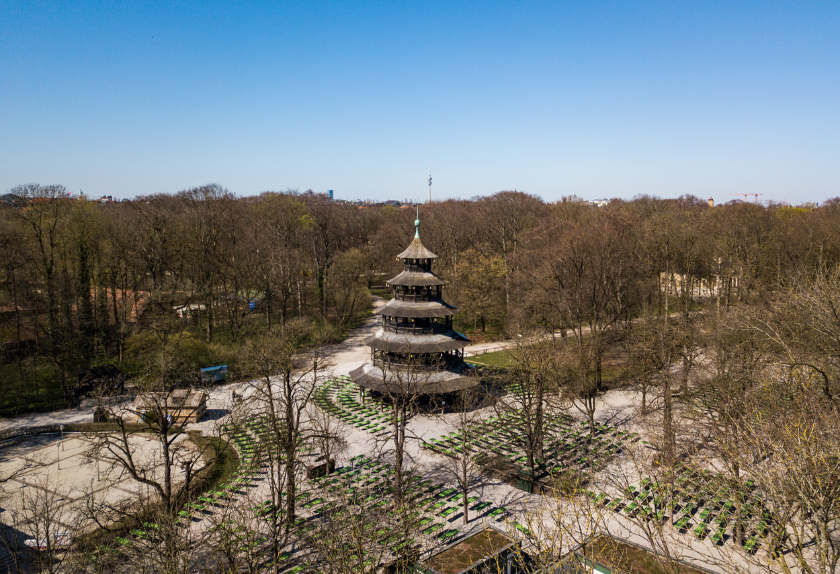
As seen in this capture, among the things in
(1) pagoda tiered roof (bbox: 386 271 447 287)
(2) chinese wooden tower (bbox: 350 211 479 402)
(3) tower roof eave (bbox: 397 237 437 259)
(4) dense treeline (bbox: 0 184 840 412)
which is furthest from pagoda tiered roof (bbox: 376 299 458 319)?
(4) dense treeline (bbox: 0 184 840 412)

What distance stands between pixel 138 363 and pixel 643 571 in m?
37.4

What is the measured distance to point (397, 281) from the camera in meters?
33.9

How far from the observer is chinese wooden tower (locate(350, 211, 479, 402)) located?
3192cm

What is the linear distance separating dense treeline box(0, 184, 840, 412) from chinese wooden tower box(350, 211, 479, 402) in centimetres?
910

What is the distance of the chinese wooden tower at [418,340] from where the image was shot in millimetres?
31922

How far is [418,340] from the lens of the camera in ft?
109

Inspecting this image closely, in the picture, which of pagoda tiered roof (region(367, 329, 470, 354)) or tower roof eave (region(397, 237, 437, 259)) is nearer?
pagoda tiered roof (region(367, 329, 470, 354))

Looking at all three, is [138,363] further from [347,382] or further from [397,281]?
[397,281]

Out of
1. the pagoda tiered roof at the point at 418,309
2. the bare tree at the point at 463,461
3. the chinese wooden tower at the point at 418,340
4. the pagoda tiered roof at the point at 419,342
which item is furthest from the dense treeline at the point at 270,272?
the bare tree at the point at 463,461

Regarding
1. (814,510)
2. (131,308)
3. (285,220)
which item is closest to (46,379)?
(131,308)

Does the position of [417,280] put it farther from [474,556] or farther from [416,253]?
[474,556]

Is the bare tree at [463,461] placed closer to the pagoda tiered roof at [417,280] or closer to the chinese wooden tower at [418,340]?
the chinese wooden tower at [418,340]

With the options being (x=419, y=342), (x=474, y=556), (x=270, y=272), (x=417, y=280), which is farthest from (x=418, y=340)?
(x=270, y=272)

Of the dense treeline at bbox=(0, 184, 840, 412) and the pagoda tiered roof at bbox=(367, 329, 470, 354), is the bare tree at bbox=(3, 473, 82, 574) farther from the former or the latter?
the pagoda tiered roof at bbox=(367, 329, 470, 354)
